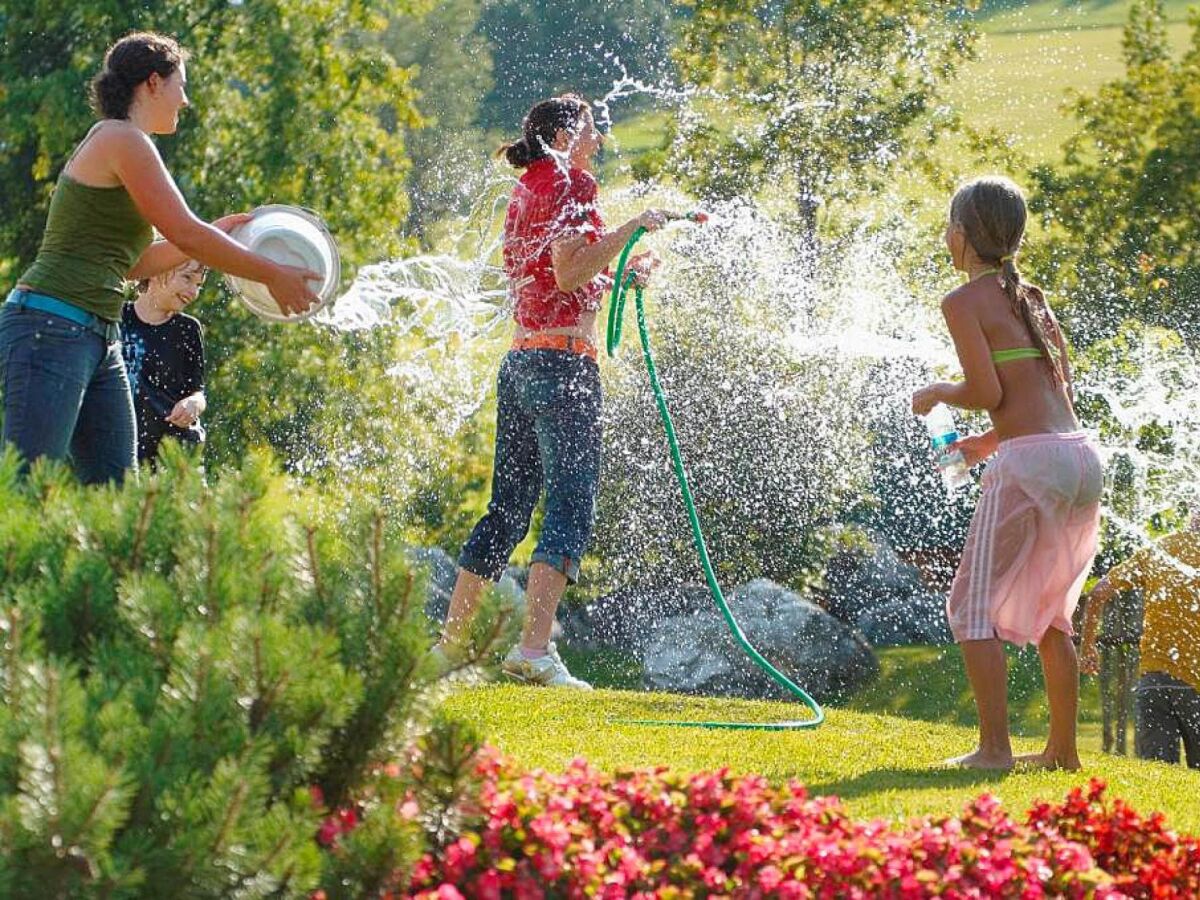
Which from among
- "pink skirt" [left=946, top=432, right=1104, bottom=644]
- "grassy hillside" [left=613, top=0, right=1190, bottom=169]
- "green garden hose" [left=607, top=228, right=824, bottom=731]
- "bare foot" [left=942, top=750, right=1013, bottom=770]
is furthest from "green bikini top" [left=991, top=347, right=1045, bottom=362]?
"grassy hillside" [left=613, top=0, right=1190, bottom=169]

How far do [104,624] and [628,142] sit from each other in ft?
173

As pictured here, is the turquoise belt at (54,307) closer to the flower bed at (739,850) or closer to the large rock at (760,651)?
the flower bed at (739,850)

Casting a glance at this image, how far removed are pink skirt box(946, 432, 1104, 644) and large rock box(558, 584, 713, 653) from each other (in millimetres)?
10878

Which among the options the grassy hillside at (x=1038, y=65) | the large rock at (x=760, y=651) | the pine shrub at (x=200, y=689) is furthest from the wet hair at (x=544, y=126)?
the grassy hillside at (x=1038, y=65)

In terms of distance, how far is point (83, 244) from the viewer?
5.00 m

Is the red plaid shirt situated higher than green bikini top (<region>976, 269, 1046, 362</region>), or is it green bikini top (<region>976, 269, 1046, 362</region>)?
the red plaid shirt

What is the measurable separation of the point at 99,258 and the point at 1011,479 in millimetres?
2786

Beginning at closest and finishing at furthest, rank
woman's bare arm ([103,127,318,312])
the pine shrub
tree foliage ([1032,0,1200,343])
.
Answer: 1. the pine shrub
2. woman's bare arm ([103,127,318,312])
3. tree foliage ([1032,0,1200,343])

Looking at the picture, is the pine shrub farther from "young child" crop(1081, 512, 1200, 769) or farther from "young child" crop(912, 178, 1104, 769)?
"young child" crop(1081, 512, 1200, 769)

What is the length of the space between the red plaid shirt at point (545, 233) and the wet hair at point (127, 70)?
1749 millimetres

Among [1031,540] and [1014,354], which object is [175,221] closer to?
[1014,354]

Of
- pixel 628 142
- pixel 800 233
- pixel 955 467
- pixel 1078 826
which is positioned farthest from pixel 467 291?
pixel 628 142

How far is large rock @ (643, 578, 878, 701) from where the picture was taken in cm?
1311

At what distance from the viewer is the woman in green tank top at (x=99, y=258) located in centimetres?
477
